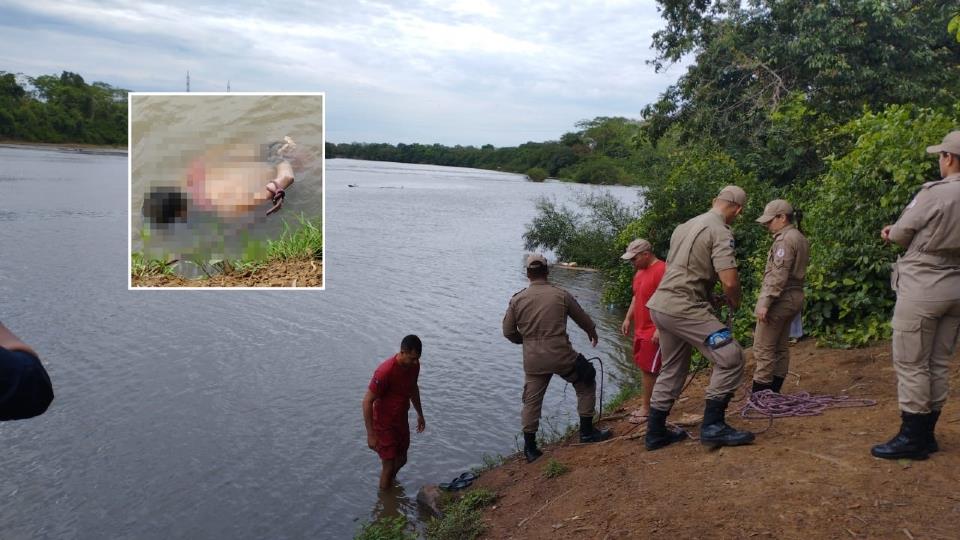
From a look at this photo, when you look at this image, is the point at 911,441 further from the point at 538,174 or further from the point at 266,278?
the point at 538,174

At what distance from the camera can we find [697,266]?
19.4ft

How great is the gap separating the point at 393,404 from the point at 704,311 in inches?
139

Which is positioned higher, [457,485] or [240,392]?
[457,485]

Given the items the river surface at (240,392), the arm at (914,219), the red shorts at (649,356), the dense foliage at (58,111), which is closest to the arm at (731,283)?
the arm at (914,219)

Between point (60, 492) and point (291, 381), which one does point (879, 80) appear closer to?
point (291, 381)

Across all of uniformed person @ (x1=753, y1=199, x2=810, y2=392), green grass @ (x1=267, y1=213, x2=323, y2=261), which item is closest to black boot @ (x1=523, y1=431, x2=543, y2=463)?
uniformed person @ (x1=753, y1=199, x2=810, y2=392)

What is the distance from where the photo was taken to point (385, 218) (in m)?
44.3

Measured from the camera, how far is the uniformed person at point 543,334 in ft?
23.5

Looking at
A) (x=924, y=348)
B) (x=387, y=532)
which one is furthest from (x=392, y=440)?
(x=924, y=348)

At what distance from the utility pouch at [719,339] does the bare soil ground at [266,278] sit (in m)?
3.04

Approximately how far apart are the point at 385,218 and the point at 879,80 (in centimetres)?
3159

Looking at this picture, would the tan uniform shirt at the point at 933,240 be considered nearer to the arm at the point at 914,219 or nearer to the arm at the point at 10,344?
the arm at the point at 914,219

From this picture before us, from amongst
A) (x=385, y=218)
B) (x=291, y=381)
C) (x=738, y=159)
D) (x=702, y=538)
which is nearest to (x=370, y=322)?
(x=291, y=381)

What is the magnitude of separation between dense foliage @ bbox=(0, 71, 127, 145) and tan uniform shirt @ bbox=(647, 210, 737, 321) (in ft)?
A: 210
